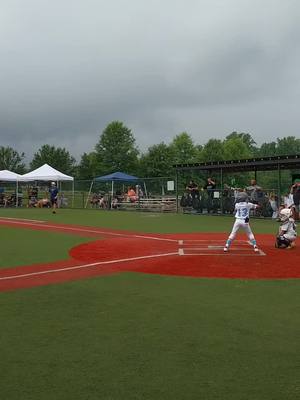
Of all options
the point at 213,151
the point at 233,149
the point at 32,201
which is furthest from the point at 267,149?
the point at 32,201

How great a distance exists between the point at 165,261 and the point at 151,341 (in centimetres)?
612

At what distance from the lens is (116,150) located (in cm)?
7794

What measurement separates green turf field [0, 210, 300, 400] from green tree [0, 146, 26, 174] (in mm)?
83035

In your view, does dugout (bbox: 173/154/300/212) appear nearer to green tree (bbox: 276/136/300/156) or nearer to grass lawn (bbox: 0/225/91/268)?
grass lawn (bbox: 0/225/91/268)

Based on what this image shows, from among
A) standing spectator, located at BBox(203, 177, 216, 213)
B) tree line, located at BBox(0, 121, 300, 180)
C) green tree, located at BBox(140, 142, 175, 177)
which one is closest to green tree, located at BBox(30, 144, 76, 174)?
tree line, located at BBox(0, 121, 300, 180)

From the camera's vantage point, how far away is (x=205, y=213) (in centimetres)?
3025

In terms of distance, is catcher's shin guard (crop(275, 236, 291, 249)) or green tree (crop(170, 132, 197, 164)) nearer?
catcher's shin guard (crop(275, 236, 291, 249))

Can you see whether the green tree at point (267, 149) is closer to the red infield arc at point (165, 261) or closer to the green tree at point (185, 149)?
the green tree at point (185, 149)

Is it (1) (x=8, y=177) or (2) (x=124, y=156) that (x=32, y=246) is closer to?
(1) (x=8, y=177)

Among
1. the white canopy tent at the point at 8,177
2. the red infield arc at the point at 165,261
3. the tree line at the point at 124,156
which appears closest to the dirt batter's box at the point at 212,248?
the red infield arc at the point at 165,261

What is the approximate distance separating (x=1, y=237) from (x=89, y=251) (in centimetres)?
505

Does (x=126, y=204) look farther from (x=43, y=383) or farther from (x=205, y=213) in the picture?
(x=43, y=383)

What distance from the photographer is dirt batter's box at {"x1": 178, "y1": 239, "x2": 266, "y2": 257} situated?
12805 millimetres

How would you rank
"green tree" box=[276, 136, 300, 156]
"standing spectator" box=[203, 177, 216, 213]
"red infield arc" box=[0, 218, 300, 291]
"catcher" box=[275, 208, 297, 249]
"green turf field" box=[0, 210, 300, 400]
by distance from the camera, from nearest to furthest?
"green turf field" box=[0, 210, 300, 400]
"red infield arc" box=[0, 218, 300, 291]
"catcher" box=[275, 208, 297, 249]
"standing spectator" box=[203, 177, 216, 213]
"green tree" box=[276, 136, 300, 156]
